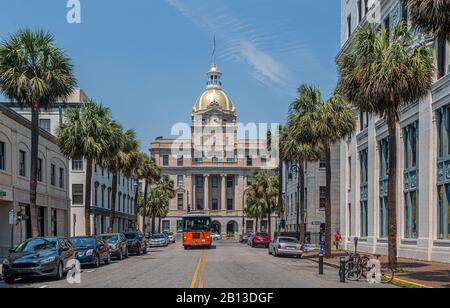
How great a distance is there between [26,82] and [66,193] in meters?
25.3

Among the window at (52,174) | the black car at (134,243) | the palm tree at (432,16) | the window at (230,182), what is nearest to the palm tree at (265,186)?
the black car at (134,243)

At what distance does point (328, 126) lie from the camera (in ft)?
124

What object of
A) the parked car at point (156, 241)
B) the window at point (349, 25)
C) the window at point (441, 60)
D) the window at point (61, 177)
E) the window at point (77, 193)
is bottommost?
the parked car at point (156, 241)

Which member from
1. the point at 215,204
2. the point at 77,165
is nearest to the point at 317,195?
the point at 77,165

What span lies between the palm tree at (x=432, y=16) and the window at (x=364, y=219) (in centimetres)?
2994

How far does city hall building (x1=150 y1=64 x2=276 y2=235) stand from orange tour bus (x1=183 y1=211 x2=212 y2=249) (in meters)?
76.9

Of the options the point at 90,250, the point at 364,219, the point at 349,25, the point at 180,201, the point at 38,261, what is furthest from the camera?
the point at 180,201

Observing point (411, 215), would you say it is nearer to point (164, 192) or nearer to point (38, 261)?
point (38, 261)

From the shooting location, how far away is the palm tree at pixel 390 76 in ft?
84.3

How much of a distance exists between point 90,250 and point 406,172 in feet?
62.0

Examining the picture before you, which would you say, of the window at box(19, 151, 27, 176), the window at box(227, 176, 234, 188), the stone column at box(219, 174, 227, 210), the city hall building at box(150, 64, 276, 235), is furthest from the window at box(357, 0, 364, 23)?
the window at box(227, 176, 234, 188)

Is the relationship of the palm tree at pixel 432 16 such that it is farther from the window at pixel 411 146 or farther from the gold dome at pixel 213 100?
the gold dome at pixel 213 100

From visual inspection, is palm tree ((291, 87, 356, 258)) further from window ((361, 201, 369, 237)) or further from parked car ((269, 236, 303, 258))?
window ((361, 201, 369, 237))

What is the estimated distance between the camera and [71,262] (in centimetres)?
2539
